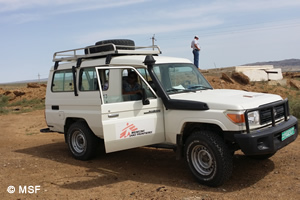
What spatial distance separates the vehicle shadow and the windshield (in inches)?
57.8

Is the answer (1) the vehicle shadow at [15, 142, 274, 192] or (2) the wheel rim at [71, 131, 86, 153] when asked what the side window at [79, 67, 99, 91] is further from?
(1) the vehicle shadow at [15, 142, 274, 192]

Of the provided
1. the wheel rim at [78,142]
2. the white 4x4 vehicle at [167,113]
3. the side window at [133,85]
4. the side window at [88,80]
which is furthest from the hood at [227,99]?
the wheel rim at [78,142]

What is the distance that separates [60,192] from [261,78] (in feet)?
59.9

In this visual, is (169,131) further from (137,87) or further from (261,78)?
(261,78)

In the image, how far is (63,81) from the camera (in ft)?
25.1

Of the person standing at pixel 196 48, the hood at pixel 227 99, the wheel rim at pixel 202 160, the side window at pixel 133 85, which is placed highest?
the person standing at pixel 196 48

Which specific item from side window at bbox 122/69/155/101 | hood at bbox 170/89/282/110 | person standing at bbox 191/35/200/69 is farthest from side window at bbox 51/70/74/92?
person standing at bbox 191/35/200/69

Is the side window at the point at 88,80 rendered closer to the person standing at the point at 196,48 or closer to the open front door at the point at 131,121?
the open front door at the point at 131,121

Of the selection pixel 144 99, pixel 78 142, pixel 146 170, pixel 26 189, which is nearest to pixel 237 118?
pixel 144 99

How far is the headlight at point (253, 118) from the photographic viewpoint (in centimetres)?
489

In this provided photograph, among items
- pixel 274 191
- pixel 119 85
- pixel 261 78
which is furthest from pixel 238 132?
pixel 261 78

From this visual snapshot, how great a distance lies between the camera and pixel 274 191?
16.0 ft

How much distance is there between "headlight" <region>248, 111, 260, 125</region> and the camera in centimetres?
489

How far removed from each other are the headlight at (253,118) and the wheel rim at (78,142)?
12.4 feet
